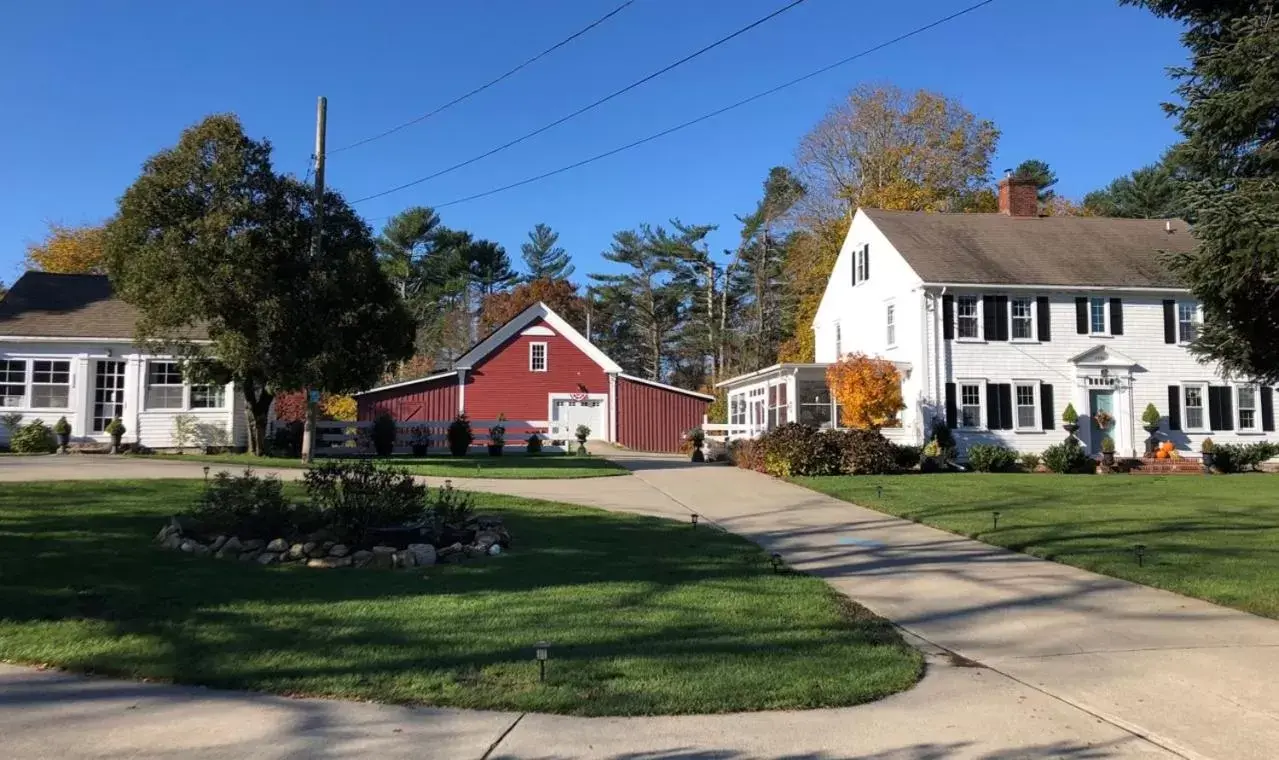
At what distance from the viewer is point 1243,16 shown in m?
9.66

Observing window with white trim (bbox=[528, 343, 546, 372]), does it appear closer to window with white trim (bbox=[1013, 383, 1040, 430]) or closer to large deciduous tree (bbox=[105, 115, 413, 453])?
large deciduous tree (bbox=[105, 115, 413, 453])

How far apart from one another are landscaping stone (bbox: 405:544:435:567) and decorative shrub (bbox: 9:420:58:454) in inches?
765

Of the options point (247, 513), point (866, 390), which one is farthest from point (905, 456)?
point (247, 513)

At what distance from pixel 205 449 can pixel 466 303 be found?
38.7 meters

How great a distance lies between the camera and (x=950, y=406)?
26.5 m

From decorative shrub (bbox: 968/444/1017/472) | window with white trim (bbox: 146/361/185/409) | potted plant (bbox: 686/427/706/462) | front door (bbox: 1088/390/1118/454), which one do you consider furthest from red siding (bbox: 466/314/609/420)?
front door (bbox: 1088/390/1118/454)

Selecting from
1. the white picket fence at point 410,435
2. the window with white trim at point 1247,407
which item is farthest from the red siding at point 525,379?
the window with white trim at point 1247,407

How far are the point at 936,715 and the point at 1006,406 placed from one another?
2404 cm

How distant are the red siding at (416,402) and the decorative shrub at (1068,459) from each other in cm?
2148

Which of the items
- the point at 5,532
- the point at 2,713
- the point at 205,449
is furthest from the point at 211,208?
the point at 2,713

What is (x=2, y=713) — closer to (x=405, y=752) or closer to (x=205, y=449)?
(x=405, y=752)

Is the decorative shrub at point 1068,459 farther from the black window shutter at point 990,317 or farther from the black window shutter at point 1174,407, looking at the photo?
the black window shutter at point 1174,407

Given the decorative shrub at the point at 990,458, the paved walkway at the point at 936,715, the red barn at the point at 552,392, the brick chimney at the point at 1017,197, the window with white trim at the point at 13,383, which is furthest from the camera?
the red barn at the point at 552,392

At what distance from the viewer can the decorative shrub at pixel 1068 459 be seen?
24.9m
